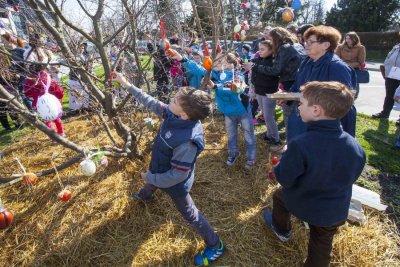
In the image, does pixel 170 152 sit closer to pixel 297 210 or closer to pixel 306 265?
pixel 297 210

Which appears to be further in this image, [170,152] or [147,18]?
[147,18]

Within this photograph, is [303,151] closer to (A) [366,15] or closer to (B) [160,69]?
(B) [160,69]

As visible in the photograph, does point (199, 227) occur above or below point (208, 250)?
above

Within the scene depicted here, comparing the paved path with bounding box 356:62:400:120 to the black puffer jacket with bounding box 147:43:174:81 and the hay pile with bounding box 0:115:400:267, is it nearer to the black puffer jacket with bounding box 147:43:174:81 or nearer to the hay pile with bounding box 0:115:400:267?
the hay pile with bounding box 0:115:400:267

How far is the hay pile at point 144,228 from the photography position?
2375 millimetres

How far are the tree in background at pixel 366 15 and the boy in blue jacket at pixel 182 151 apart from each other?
24.6 m

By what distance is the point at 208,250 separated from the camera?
7.65 feet

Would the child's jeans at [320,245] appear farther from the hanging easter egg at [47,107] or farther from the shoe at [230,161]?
the hanging easter egg at [47,107]

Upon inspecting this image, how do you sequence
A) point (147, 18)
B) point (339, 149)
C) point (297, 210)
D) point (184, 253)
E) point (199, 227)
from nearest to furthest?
1. point (339, 149)
2. point (297, 210)
3. point (199, 227)
4. point (184, 253)
5. point (147, 18)

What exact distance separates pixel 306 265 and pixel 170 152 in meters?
1.34

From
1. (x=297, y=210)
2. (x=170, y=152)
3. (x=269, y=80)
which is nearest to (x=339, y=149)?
(x=297, y=210)

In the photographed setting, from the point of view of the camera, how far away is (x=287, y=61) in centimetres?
349

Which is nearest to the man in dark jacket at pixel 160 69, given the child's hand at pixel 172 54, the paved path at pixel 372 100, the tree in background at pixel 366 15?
the child's hand at pixel 172 54

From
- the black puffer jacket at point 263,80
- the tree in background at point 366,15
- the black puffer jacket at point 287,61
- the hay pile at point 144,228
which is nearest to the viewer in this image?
the hay pile at point 144,228
